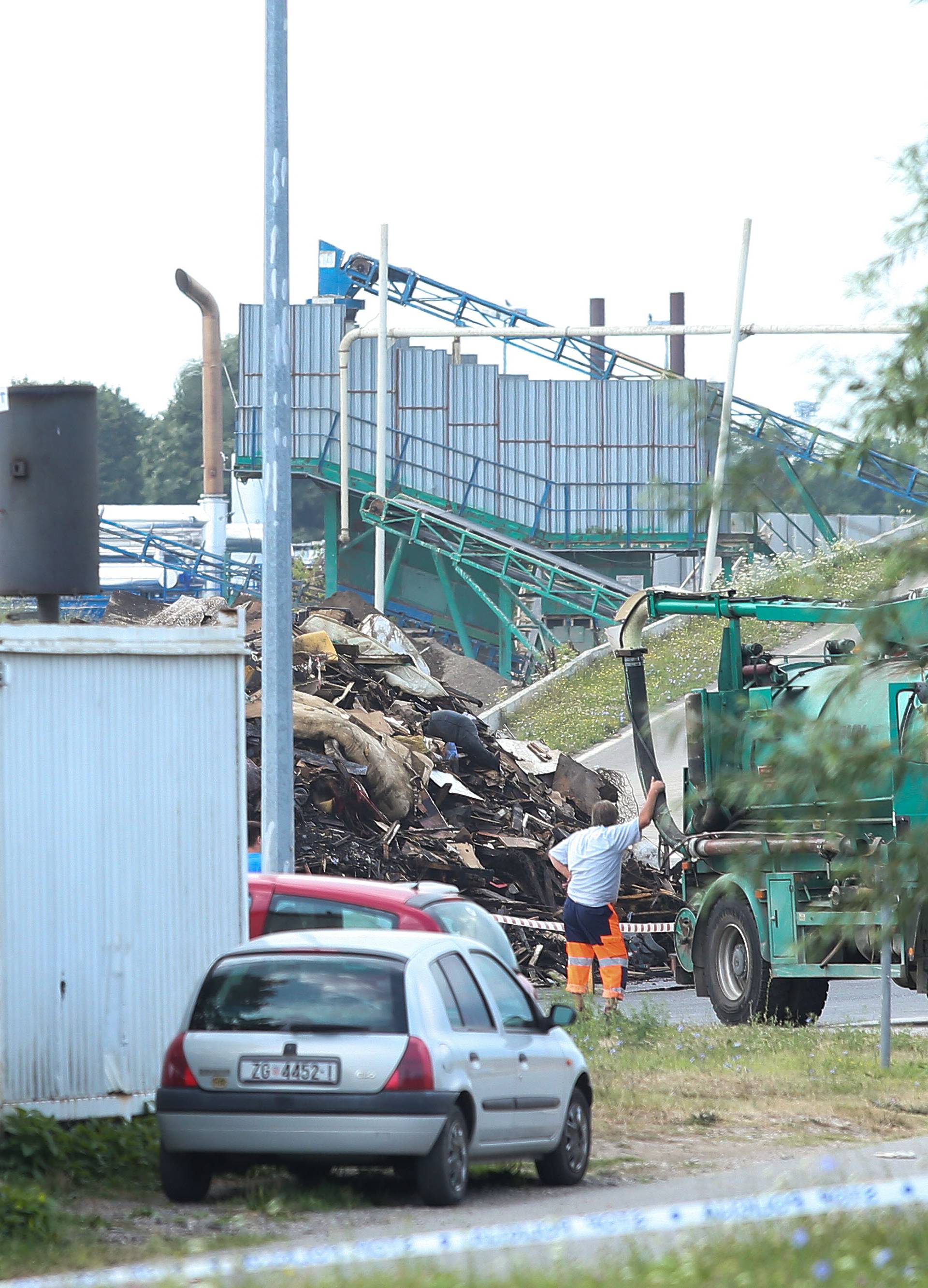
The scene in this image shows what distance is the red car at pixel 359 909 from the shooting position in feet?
35.2

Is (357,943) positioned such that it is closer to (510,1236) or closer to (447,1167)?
(447,1167)

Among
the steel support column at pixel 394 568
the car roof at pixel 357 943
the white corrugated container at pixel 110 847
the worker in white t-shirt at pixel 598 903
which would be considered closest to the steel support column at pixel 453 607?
the steel support column at pixel 394 568

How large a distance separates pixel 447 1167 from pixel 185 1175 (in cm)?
116

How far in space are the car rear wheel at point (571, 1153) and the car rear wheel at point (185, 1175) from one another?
66.9 inches

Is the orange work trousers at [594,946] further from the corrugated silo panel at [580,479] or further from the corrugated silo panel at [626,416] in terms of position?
the corrugated silo panel at [626,416]

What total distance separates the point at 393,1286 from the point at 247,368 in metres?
41.7

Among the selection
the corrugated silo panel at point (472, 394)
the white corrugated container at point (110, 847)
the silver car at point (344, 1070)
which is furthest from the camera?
the corrugated silo panel at point (472, 394)

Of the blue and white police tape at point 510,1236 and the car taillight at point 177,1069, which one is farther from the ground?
the car taillight at point 177,1069

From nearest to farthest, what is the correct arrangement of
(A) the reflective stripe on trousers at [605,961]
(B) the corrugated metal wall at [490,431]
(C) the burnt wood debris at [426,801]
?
(A) the reflective stripe on trousers at [605,961]
(C) the burnt wood debris at [426,801]
(B) the corrugated metal wall at [490,431]

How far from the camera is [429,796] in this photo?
2181cm

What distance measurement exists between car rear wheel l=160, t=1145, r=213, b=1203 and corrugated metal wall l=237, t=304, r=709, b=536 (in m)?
39.1

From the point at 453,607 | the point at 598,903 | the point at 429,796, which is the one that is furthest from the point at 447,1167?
the point at 453,607

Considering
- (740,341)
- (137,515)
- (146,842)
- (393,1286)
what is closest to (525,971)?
(146,842)

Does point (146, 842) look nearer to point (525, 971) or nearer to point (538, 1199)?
point (538, 1199)
